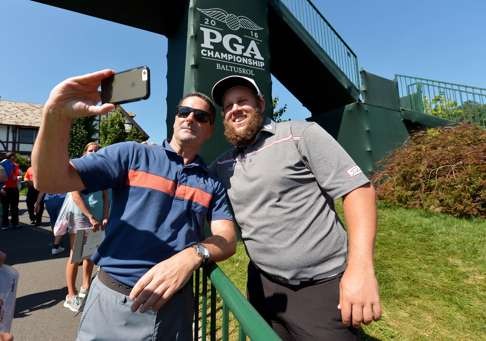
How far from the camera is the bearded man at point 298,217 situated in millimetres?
1552

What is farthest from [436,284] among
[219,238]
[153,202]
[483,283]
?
[153,202]

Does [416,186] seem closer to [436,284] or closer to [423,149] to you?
[423,149]

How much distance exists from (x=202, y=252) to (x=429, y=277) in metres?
3.99

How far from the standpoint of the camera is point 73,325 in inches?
137

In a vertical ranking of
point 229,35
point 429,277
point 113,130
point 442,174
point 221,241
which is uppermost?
point 113,130

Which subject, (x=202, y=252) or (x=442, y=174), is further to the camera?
(x=442, y=174)

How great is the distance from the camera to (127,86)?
1168 millimetres

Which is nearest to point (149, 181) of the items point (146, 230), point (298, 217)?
point (146, 230)

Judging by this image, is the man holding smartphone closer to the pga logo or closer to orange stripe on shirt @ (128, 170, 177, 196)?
orange stripe on shirt @ (128, 170, 177, 196)

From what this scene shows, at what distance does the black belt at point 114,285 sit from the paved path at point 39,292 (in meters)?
2.35

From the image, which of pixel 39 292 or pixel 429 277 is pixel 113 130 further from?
pixel 429 277

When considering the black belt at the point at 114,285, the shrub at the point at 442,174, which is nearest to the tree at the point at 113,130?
the shrub at the point at 442,174

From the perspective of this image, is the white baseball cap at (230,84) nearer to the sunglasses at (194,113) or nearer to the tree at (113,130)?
the sunglasses at (194,113)

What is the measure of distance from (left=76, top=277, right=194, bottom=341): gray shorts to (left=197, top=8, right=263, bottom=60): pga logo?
525 centimetres
